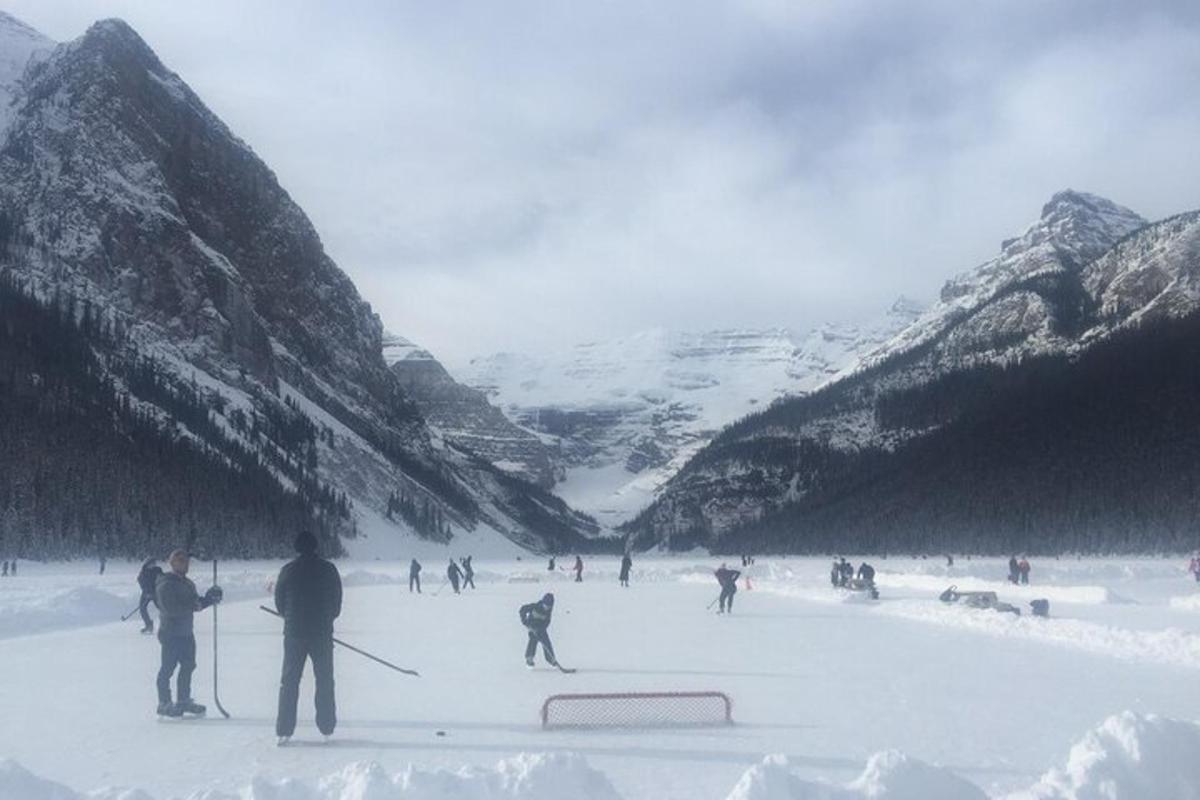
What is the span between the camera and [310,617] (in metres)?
11.1

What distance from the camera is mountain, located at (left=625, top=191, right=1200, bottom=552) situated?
4220 inches

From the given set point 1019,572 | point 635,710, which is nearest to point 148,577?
point 635,710

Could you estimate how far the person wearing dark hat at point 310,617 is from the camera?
435 inches

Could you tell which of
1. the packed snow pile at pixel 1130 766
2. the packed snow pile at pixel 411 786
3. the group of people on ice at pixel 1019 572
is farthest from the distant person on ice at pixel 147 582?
the group of people on ice at pixel 1019 572

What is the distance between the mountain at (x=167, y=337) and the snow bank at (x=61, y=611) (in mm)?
57735

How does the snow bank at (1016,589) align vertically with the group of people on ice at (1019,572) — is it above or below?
below

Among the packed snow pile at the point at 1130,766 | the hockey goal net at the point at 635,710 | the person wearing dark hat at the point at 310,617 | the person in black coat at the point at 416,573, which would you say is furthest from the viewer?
the person in black coat at the point at 416,573

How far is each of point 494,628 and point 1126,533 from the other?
87.5m

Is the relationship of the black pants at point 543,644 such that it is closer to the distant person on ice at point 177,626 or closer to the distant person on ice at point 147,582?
the distant person on ice at point 177,626

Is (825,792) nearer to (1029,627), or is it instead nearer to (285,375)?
(1029,627)

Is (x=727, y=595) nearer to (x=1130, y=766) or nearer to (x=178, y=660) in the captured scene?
(x=178, y=660)

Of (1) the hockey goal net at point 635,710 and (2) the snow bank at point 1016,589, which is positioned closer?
(1) the hockey goal net at point 635,710

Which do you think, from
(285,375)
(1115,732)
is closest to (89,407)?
(285,375)

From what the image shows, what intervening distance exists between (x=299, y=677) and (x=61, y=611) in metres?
21.1
